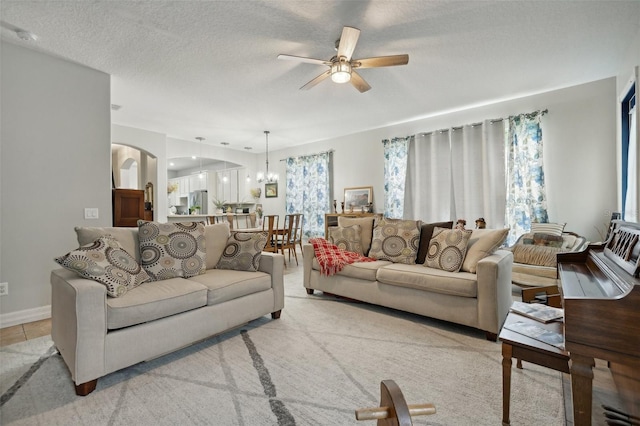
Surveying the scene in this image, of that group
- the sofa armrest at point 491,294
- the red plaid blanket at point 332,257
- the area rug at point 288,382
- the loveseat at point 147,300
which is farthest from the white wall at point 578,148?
the loveseat at point 147,300

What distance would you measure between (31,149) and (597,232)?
22.2ft

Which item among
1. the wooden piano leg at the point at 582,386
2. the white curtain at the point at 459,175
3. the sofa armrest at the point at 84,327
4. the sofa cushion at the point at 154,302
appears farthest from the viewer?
the white curtain at the point at 459,175

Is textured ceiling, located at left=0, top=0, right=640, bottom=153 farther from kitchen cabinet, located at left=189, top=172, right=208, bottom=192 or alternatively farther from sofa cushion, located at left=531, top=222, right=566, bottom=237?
kitchen cabinet, located at left=189, top=172, right=208, bottom=192

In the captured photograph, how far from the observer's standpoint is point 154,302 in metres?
2.03

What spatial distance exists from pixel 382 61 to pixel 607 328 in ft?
8.49

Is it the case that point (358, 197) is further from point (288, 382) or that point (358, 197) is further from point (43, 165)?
point (43, 165)

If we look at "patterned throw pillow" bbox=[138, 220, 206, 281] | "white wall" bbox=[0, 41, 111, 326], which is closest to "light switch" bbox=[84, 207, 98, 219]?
"white wall" bbox=[0, 41, 111, 326]

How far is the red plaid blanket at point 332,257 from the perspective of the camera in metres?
3.45

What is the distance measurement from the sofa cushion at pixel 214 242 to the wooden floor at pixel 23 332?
151 centimetres

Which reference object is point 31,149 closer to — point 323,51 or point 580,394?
point 323,51

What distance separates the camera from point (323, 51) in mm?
3104

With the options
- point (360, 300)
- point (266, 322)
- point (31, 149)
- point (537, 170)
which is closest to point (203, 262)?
point (266, 322)

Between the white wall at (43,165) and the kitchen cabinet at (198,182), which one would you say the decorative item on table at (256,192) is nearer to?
the kitchen cabinet at (198,182)

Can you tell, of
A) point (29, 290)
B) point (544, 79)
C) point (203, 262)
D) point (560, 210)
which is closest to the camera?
point (203, 262)
